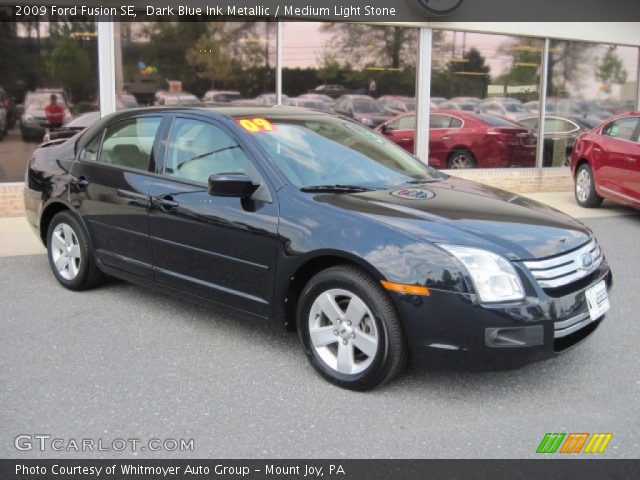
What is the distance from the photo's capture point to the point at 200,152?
473cm

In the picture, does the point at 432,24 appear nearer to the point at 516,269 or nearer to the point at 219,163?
the point at 219,163

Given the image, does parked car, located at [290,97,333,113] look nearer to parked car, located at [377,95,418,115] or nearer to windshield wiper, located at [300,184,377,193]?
parked car, located at [377,95,418,115]

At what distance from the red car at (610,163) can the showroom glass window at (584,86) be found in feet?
7.68

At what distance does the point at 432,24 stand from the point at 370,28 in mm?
1038

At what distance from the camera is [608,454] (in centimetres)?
325

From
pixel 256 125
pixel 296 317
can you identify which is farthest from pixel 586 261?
pixel 256 125

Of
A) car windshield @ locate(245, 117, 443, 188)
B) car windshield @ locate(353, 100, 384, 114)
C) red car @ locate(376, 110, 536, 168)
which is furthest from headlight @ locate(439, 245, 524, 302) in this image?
red car @ locate(376, 110, 536, 168)

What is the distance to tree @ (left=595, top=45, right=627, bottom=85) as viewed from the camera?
43.7ft

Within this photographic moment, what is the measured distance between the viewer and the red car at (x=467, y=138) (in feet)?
38.0

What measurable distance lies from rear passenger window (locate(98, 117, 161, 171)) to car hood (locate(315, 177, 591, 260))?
1596mm

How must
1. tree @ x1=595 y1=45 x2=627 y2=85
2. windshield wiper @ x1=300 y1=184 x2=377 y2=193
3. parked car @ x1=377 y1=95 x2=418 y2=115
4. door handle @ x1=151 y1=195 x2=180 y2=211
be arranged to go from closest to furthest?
windshield wiper @ x1=300 y1=184 x2=377 y2=193 → door handle @ x1=151 y1=195 x2=180 y2=211 → parked car @ x1=377 y1=95 x2=418 y2=115 → tree @ x1=595 y1=45 x2=627 y2=85

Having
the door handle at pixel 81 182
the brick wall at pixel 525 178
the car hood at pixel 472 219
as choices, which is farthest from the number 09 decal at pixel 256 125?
the brick wall at pixel 525 178

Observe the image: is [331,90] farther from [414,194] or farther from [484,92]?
[414,194]

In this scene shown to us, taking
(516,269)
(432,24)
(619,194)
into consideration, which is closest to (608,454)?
(516,269)
